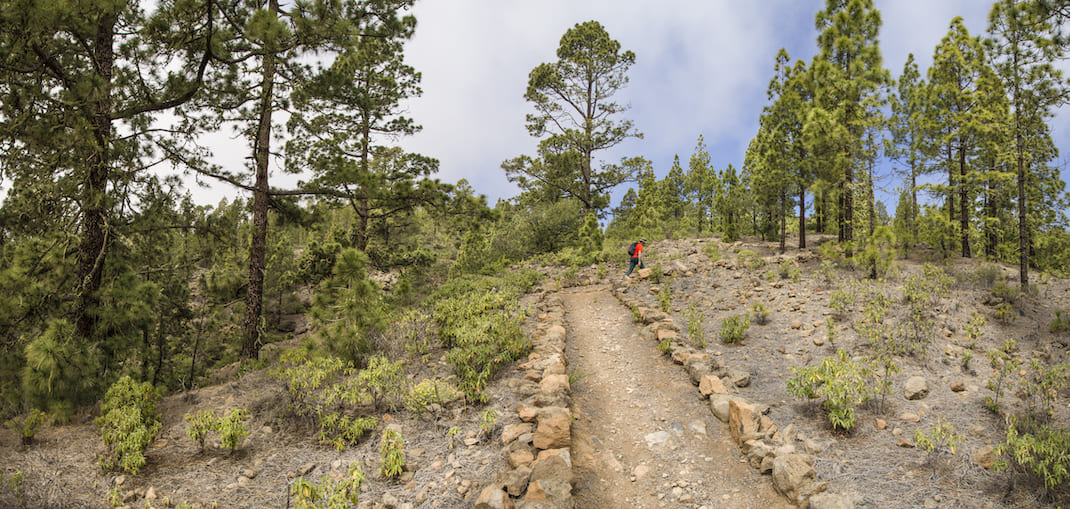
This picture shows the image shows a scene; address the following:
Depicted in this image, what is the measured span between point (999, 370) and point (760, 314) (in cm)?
359

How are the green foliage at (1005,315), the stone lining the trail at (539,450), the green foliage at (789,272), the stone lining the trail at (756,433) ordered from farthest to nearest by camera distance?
the green foliage at (789,272) < the green foliage at (1005,315) < the stone lining the trail at (756,433) < the stone lining the trail at (539,450)

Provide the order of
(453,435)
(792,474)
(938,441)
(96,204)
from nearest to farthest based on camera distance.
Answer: (792,474)
(938,441)
(453,435)
(96,204)

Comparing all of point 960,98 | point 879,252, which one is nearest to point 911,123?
point 960,98

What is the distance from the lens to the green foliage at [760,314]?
9.00m

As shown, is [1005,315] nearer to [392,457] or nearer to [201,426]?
[392,457]

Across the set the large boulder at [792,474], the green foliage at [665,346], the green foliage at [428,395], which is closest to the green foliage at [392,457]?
the green foliage at [428,395]

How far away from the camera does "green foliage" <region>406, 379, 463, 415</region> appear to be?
5.36m

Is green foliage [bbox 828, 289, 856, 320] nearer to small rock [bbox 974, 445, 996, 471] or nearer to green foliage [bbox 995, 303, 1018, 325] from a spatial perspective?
green foliage [bbox 995, 303, 1018, 325]

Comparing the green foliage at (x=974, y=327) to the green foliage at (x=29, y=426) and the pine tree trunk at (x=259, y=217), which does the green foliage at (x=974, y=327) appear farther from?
the pine tree trunk at (x=259, y=217)

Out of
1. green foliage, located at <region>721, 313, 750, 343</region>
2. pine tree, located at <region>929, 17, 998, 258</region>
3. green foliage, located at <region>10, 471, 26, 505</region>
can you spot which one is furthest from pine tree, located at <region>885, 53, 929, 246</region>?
green foliage, located at <region>10, 471, 26, 505</region>

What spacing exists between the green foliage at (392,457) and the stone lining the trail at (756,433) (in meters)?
3.56

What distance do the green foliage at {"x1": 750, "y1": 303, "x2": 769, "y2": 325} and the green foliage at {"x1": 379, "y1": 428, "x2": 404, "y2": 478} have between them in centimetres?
768

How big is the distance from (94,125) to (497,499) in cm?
808

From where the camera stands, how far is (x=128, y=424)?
4.49m
